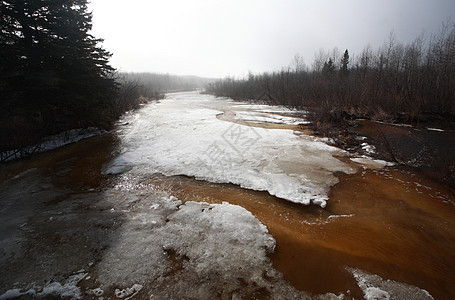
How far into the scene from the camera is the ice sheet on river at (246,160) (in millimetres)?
5084

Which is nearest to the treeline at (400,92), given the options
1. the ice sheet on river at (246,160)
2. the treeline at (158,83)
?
the ice sheet on river at (246,160)

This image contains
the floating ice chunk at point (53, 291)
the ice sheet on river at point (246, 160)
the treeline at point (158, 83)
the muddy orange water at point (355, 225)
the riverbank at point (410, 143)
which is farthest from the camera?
the treeline at point (158, 83)

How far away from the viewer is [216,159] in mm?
6793

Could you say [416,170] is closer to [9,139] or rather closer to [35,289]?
[35,289]

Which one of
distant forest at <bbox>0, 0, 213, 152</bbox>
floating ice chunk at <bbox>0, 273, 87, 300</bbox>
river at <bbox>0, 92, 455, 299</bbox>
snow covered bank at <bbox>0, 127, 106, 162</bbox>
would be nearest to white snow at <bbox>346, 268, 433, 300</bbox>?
river at <bbox>0, 92, 455, 299</bbox>

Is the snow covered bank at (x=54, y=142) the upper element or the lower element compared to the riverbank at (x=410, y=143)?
upper

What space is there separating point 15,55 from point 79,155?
4.21 m

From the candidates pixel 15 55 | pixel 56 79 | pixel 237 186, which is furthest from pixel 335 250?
pixel 15 55

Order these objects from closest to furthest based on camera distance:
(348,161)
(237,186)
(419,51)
Result: (237,186)
(348,161)
(419,51)

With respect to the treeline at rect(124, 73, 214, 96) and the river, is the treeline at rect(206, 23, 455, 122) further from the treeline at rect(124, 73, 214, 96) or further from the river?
the treeline at rect(124, 73, 214, 96)

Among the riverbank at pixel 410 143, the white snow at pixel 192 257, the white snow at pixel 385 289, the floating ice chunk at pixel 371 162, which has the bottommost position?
the white snow at pixel 385 289

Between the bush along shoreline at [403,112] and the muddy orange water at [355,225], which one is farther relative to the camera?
the bush along shoreline at [403,112]

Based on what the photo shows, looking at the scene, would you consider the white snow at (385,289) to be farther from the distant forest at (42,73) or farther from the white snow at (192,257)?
the distant forest at (42,73)

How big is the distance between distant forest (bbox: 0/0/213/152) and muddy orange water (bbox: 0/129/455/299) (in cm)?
268
